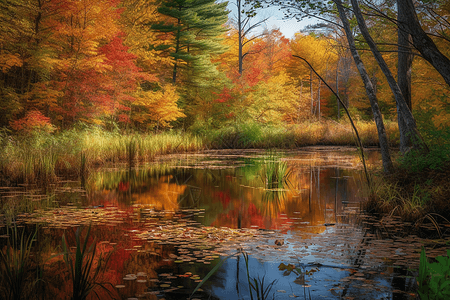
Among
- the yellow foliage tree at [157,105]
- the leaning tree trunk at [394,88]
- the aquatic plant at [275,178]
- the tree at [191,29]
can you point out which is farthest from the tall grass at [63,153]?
the tree at [191,29]

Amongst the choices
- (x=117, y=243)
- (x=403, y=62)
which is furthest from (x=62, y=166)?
(x=403, y=62)

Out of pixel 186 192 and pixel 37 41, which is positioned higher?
pixel 37 41

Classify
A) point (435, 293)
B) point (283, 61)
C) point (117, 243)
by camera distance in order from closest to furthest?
point (435, 293)
point (117, 243)
point (283, 61)

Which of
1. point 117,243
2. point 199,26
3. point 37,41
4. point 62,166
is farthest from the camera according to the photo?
point 199,26

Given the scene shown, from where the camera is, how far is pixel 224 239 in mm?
4305

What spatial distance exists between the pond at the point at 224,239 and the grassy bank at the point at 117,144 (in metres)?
0.81

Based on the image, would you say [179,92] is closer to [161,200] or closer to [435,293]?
[161,200]

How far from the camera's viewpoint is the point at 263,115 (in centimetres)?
2378

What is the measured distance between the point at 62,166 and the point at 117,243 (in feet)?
20.2

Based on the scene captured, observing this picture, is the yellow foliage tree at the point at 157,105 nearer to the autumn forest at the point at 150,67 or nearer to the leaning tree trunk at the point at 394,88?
the autumn forest at the point at 150,67

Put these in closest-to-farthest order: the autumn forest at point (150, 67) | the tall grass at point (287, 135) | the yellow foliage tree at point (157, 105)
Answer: the autumn forest at point (150, 67)
the yellow foliage tree at point (157, 105)
the tall grass at point (287, 135)

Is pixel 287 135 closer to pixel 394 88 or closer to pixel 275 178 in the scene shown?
pixel 275 178

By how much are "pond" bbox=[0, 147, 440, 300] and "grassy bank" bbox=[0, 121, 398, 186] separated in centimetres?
81

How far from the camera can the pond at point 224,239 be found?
9.93 ft
